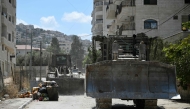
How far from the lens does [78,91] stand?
28984 millimetres

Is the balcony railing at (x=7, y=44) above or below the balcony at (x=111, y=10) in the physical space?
below

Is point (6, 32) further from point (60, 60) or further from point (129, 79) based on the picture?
point (129, 79)

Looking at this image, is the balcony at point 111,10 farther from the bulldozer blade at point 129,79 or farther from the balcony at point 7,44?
the bulldozer blade at point 129,79

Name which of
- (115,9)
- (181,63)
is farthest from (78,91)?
(115,9)

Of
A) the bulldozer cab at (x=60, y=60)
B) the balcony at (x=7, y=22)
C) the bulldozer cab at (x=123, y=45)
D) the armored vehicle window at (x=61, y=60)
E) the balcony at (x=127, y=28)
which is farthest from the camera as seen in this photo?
the balcony at (x=7, y=22)

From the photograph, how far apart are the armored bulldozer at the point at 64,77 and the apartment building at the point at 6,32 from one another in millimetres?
10248

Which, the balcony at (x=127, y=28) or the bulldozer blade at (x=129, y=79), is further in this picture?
→ the balcony at (x=127, y=28)

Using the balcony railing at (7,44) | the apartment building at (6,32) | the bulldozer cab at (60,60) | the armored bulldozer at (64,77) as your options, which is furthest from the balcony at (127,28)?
the balcony railing at (7,44)

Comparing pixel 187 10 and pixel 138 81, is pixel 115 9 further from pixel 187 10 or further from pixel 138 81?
pixel 138 81

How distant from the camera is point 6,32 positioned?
44906mm

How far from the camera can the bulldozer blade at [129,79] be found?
12656 mm

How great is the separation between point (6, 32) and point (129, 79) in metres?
34.8

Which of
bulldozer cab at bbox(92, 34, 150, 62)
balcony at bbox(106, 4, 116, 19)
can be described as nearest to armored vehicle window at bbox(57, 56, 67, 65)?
bulldozer cab at bbox(92, 34, 150, 62)

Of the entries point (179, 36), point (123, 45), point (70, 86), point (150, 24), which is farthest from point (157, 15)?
point (123, 45)
